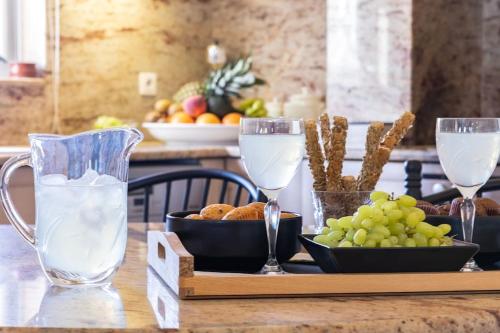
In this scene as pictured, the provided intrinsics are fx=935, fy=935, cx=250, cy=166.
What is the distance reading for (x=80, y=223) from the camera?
104 cm

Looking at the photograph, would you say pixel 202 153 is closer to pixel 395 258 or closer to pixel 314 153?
pixel 314 153

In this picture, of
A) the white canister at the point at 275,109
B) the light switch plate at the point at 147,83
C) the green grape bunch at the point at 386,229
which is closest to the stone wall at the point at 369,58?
the white canister at the point at 275,109

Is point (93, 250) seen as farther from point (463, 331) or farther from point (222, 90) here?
point (222, 90)

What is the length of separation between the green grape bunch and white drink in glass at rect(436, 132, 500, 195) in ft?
0.25

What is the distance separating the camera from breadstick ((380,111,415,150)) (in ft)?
4.08

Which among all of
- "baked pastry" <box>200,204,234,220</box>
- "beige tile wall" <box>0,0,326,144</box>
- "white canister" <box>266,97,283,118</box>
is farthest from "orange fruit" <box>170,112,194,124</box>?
"baked pastry" <box>200,204,234,220</box>

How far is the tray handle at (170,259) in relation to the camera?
3.25 ft

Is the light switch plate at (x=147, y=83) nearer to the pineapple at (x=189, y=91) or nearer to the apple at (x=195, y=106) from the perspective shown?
the pineapple at (x=189, y=91)

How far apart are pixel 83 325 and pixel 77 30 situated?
3429mm

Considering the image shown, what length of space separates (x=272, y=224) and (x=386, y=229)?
0.13 m

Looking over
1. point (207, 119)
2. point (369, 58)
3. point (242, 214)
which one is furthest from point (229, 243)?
point (207, 119)

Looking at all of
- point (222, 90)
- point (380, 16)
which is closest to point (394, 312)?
point (380, 16)

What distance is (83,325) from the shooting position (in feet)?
2.85

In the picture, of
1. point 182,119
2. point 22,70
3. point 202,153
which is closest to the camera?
point 202,153
